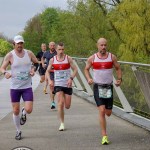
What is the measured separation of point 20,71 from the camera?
7.54 metres

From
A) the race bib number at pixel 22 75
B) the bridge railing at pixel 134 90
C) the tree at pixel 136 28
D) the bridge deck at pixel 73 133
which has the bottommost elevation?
the bridge deck at pixel 73 133

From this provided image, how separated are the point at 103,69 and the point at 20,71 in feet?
4.59

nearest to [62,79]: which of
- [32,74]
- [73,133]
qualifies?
[73,133]

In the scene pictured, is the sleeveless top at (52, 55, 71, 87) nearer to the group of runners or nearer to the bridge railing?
the group of runners

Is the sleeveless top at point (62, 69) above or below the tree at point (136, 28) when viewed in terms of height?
below

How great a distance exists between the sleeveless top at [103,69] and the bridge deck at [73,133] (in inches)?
39.7

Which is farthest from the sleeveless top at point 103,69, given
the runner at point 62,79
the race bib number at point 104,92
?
the runner at point 62,79

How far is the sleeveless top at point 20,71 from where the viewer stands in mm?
7527

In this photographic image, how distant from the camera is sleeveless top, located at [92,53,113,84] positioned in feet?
23.8

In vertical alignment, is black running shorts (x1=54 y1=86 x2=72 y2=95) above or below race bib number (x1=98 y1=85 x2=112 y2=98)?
below

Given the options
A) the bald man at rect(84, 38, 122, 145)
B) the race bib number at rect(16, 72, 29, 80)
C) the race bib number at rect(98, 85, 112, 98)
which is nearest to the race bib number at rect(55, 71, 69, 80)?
the race bib number at rect(16, 72, 29, 80)

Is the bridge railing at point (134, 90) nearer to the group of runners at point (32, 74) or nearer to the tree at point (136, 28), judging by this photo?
the group of runners at point (32, 74)

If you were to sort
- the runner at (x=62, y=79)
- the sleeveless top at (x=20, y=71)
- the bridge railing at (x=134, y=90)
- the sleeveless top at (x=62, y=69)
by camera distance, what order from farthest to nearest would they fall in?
the sleeveless top at (x=62, y=69) < the runner at (x=62, y=79) < the bridge railing at (x=134, y=90) < the sleeveless top at (x=20, y=71)

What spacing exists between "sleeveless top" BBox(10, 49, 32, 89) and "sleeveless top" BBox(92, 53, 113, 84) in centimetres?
114
